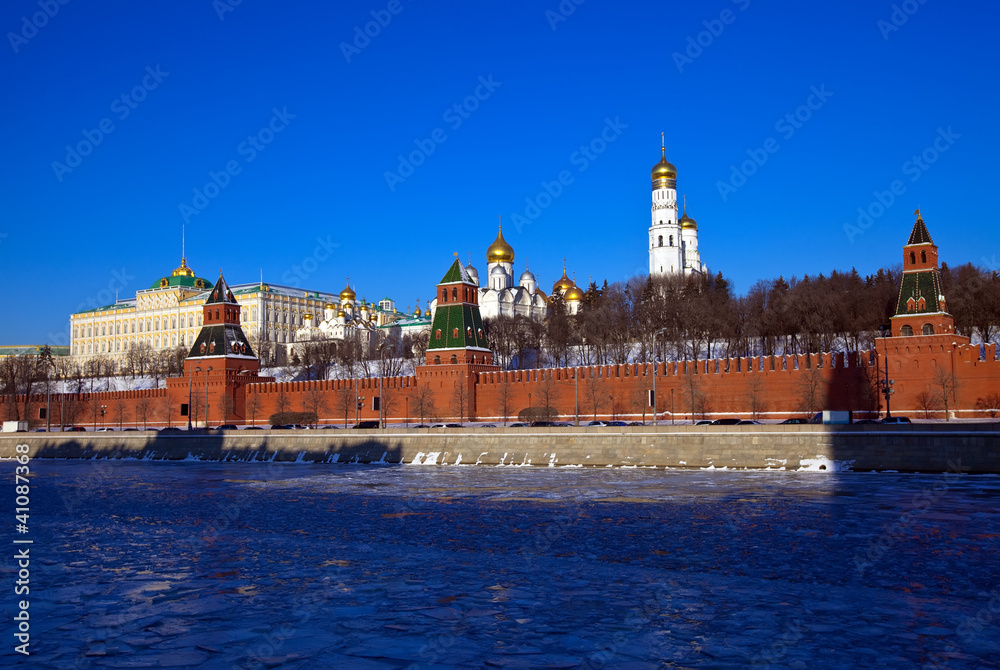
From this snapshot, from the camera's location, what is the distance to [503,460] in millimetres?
27500

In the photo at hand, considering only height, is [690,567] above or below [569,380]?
below

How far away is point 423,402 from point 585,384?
7.56m

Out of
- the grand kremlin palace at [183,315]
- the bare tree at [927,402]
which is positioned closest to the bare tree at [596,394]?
the bare tree at [927,402]

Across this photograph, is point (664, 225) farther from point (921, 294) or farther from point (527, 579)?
point (527, 579)

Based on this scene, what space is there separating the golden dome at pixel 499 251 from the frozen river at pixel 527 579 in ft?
189

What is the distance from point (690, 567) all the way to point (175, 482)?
17.2m

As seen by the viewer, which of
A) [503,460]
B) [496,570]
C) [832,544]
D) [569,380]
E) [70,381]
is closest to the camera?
[496,570]

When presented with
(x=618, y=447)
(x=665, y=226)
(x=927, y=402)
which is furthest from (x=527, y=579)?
(x=665, y=226)

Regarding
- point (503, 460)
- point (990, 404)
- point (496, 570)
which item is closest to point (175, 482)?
point (503, 460)

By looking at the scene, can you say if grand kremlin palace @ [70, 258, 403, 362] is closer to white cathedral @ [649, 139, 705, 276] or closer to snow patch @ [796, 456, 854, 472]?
white cathedral @ [649, 139, 705, 276]

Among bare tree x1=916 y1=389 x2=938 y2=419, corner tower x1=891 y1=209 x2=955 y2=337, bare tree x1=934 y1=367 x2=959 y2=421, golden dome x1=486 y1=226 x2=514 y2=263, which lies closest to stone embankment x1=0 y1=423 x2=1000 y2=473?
bare tree x1=934 y1=367 x2=959 y2=421

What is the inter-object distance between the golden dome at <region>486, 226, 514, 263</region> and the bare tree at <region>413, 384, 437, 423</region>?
35.1m

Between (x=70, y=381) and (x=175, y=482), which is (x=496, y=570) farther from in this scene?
(x=70, y=381)

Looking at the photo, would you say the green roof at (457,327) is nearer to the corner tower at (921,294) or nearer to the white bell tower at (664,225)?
the corner tower at (921,294)
